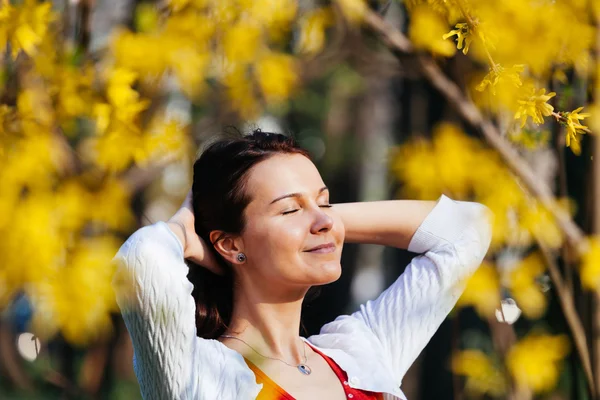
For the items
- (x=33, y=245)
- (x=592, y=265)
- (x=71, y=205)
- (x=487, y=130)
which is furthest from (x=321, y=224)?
(x=71, y=205)

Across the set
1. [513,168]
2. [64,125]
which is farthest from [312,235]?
[64,125]

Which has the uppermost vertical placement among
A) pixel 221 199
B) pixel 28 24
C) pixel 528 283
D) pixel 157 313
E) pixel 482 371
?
pixel 28 24

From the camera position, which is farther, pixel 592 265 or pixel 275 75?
pixel 275 75

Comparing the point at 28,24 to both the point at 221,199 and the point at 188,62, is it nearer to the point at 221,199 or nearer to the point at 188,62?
the point at 188,62

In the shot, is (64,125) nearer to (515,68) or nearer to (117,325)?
(515,68)

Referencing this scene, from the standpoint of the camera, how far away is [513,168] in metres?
2.93

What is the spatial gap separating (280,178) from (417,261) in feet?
1.38

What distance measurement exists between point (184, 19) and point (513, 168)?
132 centimetres

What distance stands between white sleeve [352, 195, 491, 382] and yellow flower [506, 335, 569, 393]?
1364mm

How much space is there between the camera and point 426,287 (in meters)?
2.17

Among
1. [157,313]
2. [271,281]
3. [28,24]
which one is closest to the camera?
[157,313]

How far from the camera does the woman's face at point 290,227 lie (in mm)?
1918

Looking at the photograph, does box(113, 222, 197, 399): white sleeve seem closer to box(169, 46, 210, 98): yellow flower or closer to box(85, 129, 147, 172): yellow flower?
box(85, 129, 147, 172): yellow flower

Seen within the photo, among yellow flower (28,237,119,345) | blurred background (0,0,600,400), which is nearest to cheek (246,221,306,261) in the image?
blurred background (0,0,600,400)
